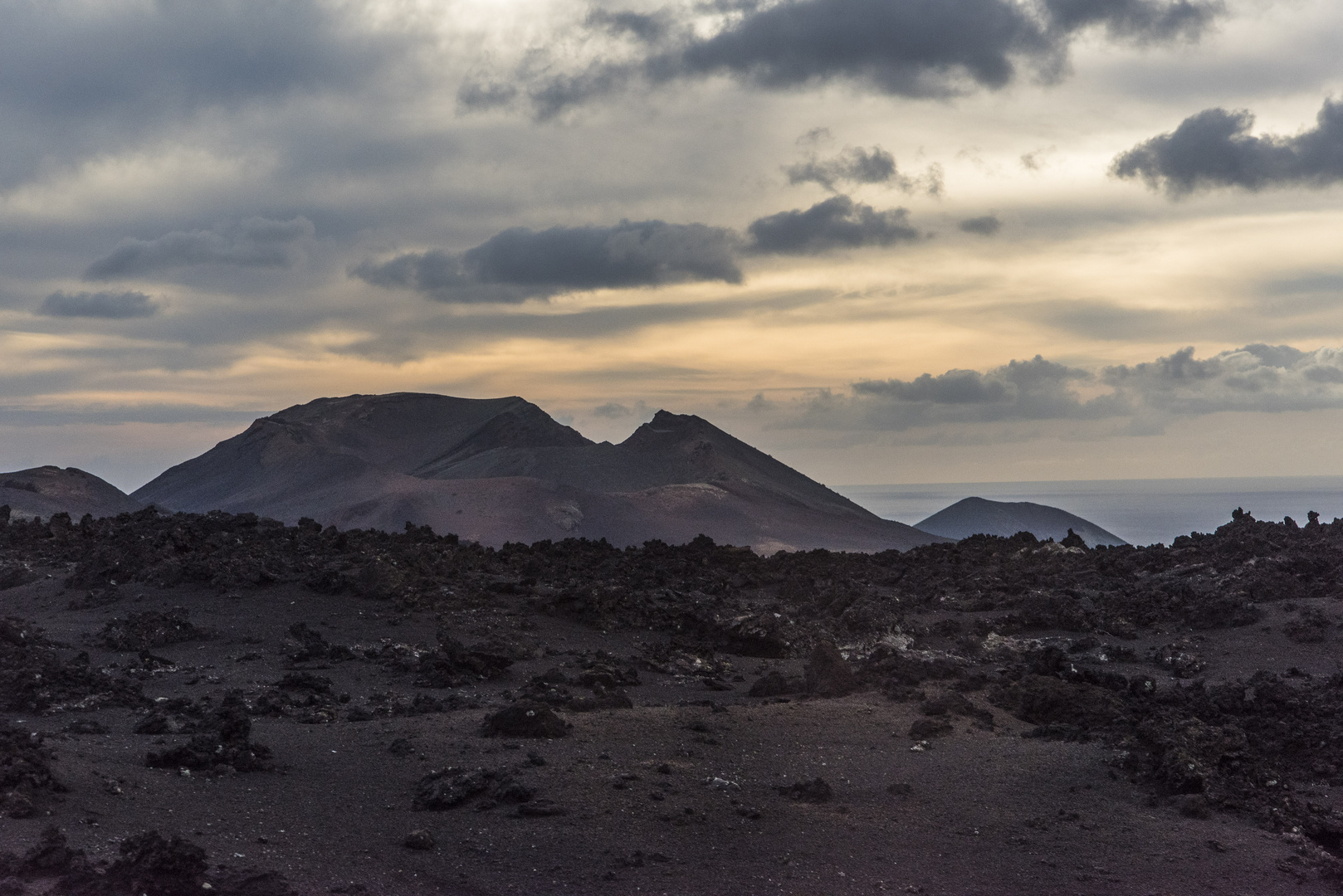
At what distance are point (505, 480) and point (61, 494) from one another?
29380mm

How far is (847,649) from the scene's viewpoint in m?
23.6

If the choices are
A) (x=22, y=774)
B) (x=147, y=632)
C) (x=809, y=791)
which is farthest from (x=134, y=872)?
(x=147, y=632)

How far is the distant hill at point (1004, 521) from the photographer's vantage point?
9306 cm

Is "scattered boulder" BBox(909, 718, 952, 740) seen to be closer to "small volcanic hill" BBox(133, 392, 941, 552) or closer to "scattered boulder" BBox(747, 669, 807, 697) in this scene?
"scattered boulder" BBox(747, 669, 807, 697)

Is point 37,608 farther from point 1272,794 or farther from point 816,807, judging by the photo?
point 1272,794

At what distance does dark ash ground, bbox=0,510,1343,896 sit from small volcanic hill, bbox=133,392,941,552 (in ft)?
136

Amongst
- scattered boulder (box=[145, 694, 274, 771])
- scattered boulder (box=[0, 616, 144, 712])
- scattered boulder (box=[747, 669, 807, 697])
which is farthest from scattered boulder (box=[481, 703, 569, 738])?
scattered boulder (box=[0, 616, 144, 712])

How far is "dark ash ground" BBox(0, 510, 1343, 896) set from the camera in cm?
1181

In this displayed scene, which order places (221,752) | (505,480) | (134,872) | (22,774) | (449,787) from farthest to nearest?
(505,480), (221,752), (449,787), (22,774), (134,872)

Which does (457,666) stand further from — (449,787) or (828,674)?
(449,787)

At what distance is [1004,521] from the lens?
96.8 metres

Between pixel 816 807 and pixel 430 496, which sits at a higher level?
pixel 430 496

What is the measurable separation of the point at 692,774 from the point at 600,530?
6506 centimetres

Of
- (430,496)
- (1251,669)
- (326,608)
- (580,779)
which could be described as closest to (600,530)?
(430,496)
